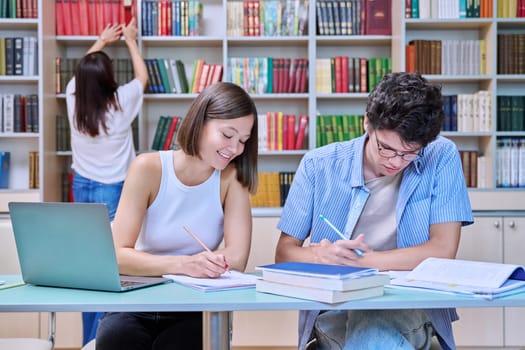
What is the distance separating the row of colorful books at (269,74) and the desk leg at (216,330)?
2639mm

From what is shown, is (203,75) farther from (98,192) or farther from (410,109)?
(410,109)

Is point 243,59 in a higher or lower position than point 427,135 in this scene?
higher

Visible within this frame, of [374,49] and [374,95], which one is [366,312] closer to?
[374,95]

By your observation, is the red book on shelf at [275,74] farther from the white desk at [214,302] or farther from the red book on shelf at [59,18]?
the white desk at [214,302]

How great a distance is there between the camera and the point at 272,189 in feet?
13.5

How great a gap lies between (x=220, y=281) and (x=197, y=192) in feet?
1.56

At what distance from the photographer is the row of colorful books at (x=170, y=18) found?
4.11 metres

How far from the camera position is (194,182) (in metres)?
2.20

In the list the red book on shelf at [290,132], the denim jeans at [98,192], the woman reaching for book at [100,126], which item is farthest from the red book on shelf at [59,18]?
the red book on shelf at [290,132]

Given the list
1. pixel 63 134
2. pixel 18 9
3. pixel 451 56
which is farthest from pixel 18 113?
pixel 451 56

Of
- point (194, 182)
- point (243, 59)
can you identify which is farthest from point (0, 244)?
point (194, 182)

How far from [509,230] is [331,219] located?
2.02m

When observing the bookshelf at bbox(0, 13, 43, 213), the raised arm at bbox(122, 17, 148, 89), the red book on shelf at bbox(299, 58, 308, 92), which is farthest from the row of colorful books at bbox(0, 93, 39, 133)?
the red book on shelf at bbox(299, 58, 308, 92)

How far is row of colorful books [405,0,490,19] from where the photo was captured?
157 inches
